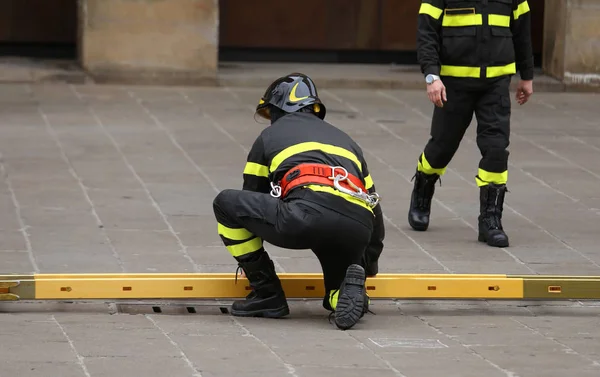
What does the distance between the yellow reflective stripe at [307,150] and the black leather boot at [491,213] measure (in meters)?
1.94

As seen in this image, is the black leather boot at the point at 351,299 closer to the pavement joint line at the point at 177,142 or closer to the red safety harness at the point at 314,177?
the red safety harness at the point at 314,177

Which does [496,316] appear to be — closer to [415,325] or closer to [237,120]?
[415,325]

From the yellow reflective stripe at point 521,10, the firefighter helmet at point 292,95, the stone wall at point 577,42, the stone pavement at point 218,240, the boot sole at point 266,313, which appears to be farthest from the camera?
the stone wall at point 577,42

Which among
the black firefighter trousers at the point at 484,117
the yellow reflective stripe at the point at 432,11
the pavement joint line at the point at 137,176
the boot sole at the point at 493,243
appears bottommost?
the pavement joint line at the point at 137,176

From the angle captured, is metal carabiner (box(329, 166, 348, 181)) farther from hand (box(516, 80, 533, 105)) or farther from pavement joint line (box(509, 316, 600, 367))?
hand (box(516, 80, 533, 105))

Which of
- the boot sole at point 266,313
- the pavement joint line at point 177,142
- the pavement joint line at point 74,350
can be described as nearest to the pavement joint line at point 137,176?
the pavement joint line at point 177,142

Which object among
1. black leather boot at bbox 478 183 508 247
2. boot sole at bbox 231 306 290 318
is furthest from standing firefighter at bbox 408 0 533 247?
boot sole at bbox 231 306 290 318

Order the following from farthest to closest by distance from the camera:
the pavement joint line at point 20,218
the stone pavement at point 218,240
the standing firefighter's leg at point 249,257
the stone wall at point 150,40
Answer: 1. the stone wall at point 150,40
2. the pavement joint line at point 20,218
3. the standing firefighter's leg at point 249,257
4. the stone pavement at point 218,240

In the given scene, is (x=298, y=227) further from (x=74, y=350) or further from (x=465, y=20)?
(x=465, y=20)

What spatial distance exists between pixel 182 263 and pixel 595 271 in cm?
234

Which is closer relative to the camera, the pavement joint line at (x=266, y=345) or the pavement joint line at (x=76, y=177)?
the pavement joint line at (x=266, y=345)

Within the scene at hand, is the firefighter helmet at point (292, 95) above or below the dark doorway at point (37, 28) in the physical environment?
above

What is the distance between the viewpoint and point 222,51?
1662 cm

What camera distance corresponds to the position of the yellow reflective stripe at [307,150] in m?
6.93
